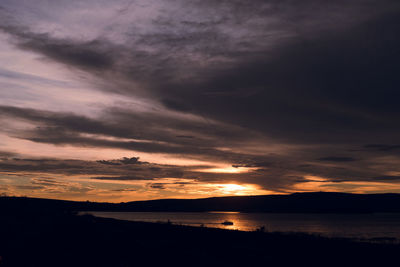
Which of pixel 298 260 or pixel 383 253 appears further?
pixel 383 253

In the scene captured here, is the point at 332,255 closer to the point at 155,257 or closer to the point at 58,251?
the point at 155,257

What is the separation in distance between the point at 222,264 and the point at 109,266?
Answer: 7.82 meters

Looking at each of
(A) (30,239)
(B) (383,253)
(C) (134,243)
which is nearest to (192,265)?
(C) (134,243)

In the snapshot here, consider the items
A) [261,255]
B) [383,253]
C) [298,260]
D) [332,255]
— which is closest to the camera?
[298,260]

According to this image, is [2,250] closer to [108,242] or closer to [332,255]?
[108,242]

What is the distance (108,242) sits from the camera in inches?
1419

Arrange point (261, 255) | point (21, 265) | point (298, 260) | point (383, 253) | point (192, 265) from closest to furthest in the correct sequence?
1. point (21, 265)
2. point (192, 265)
3. point (298, 260)
4. point (261, 255)
5. point (383, 253)

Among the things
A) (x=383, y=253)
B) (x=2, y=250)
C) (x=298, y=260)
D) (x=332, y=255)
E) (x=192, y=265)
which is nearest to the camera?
(x=192, y=265)

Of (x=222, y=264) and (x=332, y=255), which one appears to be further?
(x=332, y=255)

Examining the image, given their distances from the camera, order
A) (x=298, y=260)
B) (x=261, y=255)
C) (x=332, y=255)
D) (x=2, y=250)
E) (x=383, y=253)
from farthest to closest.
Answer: (x=383, y=253) < (x=332, y=255) < (x=261, y=255) < (x=298, y=260) < (x=2, y=250)

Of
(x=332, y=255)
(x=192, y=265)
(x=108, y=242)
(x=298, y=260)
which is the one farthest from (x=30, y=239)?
(x=332, y=255)

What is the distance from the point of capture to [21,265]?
22125 mm

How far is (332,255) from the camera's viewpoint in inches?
1352

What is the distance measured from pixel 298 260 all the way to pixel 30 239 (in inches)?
933
